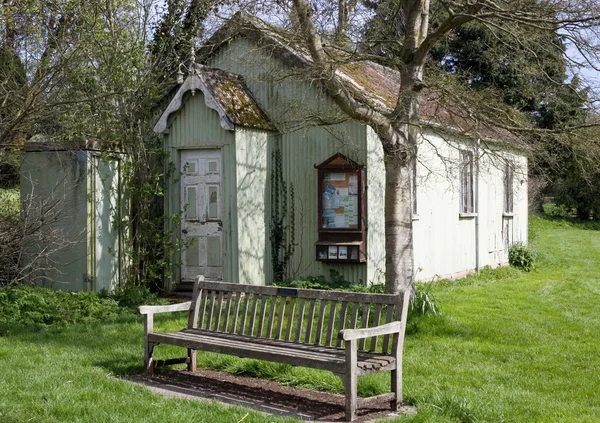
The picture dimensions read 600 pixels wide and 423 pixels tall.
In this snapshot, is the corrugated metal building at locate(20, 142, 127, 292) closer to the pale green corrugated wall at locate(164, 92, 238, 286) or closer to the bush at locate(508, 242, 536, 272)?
the pale green corrugated wall at locate(164, 92, 238, 286)

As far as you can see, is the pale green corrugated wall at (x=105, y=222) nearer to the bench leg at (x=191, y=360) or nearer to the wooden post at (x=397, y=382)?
the bench leg at (x=191, y=360)

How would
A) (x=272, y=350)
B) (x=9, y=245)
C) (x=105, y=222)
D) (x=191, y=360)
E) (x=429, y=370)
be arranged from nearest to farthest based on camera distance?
1. (x=272, y=350)
2. (x=429, y=370)
3. (x=191, y=360)
4. (x=9, y=245)
5. (x=105, y=222)

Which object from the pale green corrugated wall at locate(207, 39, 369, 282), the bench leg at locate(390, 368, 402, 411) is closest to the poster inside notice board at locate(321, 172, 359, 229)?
the pale green corrugated wall at locate(207, 39, 369, 282)

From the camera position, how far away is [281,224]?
14.5 metres

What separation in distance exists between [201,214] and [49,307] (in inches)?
143

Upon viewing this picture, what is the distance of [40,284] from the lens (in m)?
13.6

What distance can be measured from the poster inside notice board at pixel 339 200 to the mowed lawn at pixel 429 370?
8.01ft

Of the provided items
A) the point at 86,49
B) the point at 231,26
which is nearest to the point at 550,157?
the point at 231,26

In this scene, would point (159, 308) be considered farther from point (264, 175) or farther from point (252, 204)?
point (264, 175)

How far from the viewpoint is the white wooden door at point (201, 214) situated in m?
13.9

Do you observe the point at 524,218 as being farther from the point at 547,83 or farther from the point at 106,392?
the point at 106,392

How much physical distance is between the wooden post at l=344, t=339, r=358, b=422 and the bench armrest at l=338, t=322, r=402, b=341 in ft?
0.20

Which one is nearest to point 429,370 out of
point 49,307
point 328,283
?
point 328,283

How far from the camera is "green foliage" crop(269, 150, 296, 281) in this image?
568 inches
